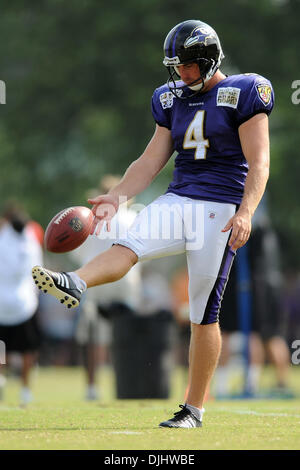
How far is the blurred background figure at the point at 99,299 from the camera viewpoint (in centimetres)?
1011

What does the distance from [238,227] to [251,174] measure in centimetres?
32

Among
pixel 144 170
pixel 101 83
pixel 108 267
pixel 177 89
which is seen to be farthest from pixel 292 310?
pixel 108 267

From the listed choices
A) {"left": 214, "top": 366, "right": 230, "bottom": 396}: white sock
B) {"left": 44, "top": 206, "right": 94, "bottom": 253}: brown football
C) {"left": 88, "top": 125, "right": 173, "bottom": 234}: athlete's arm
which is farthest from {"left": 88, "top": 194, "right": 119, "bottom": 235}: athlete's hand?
{"left": 214, "top": 366, "right": 230, "bottom": 396}: white sock

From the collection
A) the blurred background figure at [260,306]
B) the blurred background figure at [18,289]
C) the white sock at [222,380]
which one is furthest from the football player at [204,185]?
the blurred background figure at [260,306]

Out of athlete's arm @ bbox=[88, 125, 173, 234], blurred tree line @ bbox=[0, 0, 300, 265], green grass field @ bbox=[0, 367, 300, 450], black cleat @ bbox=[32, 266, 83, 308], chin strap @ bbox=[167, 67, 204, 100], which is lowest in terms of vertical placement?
green grass field @ bbox=[0, 367, 300, 450]

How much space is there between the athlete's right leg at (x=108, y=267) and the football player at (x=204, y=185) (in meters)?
0.03

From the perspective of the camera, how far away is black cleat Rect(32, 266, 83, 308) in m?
4.92

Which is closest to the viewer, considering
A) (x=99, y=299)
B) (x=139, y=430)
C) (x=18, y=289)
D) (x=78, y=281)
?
(x=78, y=281)

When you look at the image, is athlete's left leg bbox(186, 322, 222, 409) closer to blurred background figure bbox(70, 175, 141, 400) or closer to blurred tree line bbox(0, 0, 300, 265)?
blurred background figure bbox(70, 175, 141, 400)

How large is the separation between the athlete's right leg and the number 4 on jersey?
0.70 meters

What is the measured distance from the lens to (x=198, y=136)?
220 inches

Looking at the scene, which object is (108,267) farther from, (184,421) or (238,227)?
(184,421)

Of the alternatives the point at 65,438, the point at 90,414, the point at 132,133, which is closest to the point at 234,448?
the point at 65,438

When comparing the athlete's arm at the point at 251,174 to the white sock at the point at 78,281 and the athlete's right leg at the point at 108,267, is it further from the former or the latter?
the white sock at the point at 78,281
